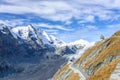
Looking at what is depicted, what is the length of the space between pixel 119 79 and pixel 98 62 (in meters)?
57.2

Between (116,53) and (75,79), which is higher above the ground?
(116,53)

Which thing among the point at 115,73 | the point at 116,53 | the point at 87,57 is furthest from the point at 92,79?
the point at 87,57

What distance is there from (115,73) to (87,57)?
84.5 m

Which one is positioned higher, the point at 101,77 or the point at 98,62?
the point at 101,77

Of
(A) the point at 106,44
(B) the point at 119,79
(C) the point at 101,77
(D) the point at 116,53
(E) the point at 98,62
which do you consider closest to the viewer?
(B) the point at 119,79

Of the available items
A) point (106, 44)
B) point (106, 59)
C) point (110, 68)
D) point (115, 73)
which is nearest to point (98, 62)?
point (106, 59)

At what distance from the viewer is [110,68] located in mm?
68188

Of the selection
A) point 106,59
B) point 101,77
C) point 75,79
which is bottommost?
point 75,79

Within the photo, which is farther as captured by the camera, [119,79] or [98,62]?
[98,62]

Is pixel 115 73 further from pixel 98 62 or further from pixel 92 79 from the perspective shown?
pixel 98 62

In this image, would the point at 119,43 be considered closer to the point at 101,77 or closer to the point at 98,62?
the point at 98,62

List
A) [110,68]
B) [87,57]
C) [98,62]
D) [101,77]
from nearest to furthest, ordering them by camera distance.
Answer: [101,77] → [110,68] → [98,62] → [87,57]

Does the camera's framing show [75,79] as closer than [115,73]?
No

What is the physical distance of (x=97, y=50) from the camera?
436 ft
